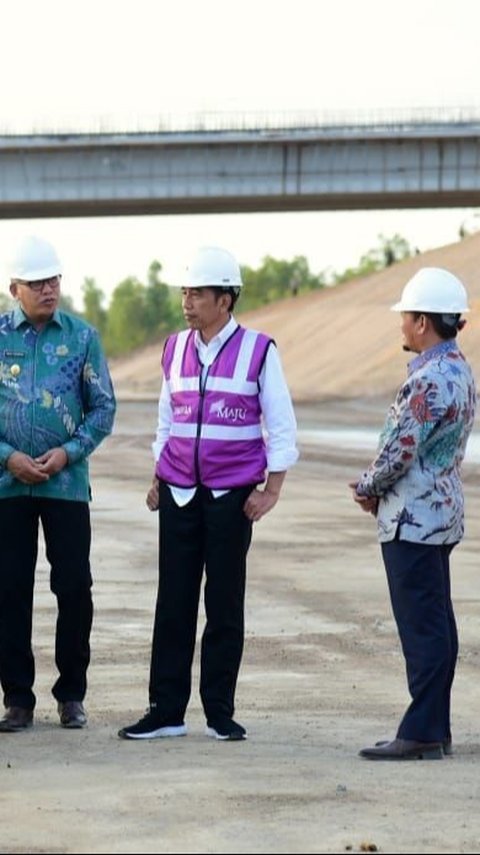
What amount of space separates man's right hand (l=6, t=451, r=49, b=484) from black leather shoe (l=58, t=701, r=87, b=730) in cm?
99

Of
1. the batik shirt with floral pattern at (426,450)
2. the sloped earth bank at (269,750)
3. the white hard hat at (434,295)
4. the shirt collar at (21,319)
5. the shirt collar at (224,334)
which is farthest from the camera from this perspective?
the shirt collar at (21,319)

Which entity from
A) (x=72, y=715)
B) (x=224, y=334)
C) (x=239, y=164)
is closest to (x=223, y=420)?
(x=224, y=334)

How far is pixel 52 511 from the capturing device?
1025 centimetres

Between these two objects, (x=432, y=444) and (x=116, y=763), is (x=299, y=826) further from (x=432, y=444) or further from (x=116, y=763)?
(x=432, y=444)

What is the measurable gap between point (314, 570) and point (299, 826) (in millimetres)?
10794

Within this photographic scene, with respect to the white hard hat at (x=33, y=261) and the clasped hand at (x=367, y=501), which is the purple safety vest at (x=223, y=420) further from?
the white hard hat at (x=33, y=261)

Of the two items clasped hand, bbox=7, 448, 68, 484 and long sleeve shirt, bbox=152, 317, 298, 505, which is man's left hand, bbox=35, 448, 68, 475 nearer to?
clasped hand, bbox=7, 448, 68, 484

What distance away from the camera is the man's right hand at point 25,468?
1005 cm

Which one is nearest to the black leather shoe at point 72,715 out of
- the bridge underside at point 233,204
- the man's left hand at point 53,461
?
the man's left hand at point 53,461

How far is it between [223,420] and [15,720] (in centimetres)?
165

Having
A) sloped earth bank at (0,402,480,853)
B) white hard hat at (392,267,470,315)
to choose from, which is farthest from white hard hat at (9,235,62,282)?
sloped earth bank at (0,402,480,853)

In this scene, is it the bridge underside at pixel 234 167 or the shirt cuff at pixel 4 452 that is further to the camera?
the bridge underside at pixel 234 167

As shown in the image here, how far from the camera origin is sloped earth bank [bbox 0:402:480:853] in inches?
294

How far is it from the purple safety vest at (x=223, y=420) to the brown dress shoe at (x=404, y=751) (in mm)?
1263
